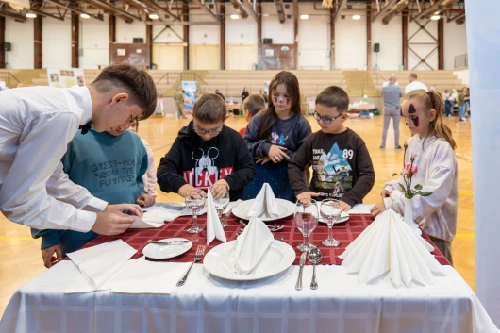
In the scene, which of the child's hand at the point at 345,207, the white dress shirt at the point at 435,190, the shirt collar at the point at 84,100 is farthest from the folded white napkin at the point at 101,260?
the white dress shirt at the point at 435,190

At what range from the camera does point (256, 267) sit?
108 cm

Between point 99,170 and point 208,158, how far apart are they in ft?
1.96

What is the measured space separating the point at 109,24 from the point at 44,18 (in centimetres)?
374

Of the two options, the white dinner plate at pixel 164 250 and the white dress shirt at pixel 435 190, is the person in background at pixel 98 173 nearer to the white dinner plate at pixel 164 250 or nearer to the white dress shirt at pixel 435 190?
the white dinner plate at pixel 164 250

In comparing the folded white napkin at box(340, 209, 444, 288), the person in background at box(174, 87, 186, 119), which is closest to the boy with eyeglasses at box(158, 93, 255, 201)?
the folded white napkin at box(340, 209, 444, 288)

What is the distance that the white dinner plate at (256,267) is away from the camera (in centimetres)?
102

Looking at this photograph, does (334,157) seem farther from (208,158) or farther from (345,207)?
(208,158)

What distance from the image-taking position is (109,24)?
72.9 ft

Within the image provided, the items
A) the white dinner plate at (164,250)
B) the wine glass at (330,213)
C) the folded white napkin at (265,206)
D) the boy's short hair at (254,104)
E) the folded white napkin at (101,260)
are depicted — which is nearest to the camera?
the folded white napkin at (101,260)

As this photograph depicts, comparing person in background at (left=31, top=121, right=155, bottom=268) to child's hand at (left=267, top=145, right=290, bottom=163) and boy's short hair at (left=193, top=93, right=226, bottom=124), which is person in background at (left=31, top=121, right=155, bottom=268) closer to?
boy's short hair at (left=193, top=93, right=226, bottom=124)

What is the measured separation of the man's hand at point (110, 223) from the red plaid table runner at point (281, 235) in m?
0.04

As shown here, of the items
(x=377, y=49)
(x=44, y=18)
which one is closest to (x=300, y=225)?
(x=377, y=49)

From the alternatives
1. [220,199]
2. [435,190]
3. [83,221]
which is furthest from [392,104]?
[83,221]

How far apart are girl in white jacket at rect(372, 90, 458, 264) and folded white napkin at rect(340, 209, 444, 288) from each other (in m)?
0.45
